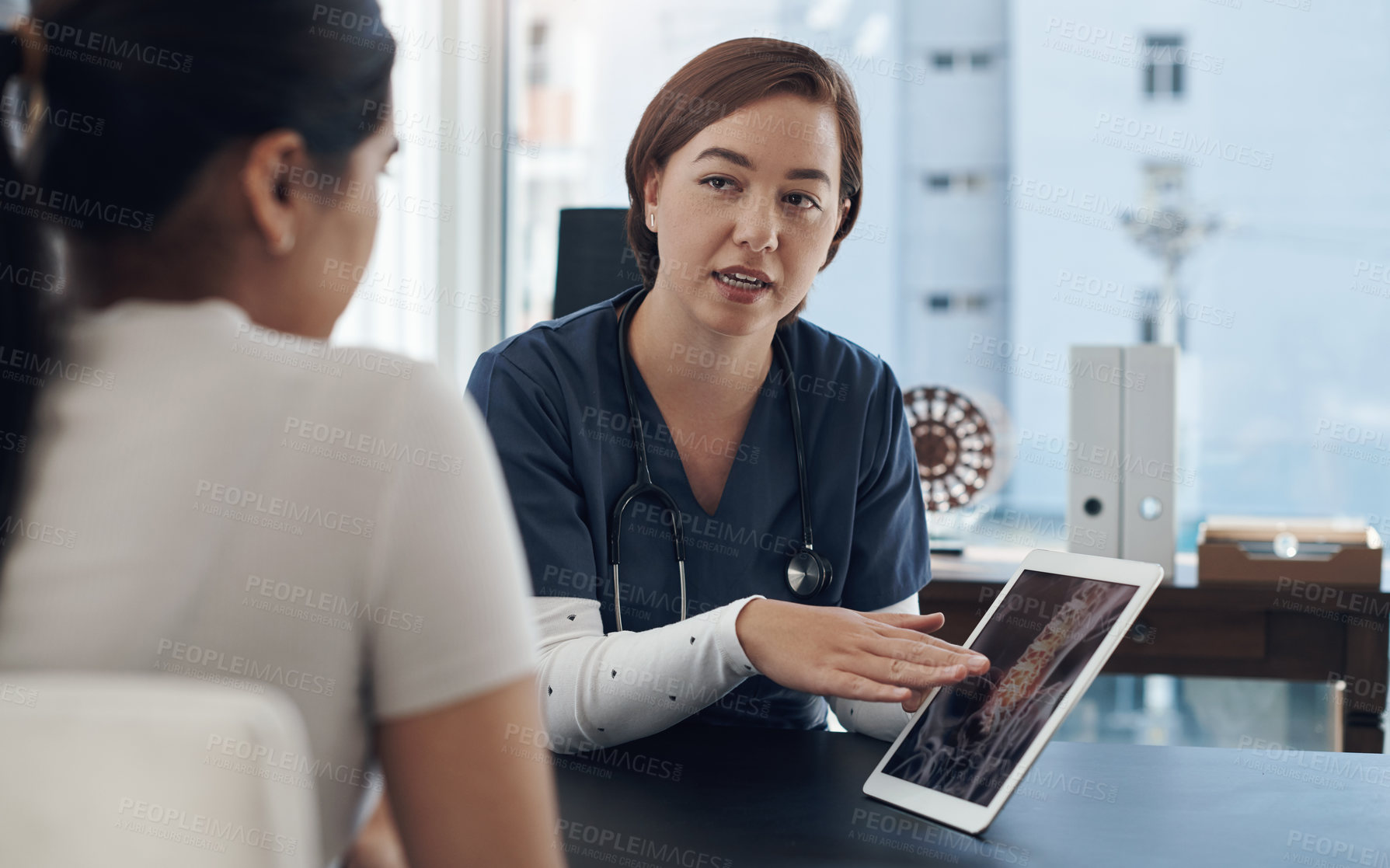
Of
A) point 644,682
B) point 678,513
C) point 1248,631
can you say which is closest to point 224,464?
point 644,682

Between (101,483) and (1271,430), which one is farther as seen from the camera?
(1271,430)

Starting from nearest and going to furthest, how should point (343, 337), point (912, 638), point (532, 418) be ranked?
point (912, 638) → point (532, 418) → point (343, 337)

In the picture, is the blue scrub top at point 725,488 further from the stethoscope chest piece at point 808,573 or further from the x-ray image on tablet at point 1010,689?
the x-ray image on tablet at point 1010,689

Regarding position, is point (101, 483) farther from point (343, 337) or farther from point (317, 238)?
point (343, 337)

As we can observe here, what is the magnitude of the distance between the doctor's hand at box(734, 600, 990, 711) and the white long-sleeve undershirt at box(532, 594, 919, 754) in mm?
22

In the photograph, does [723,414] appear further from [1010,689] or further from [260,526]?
[260,526]

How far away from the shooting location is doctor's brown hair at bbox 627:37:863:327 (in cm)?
114

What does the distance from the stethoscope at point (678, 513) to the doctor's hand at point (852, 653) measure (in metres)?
0.22

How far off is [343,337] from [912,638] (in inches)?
60.7

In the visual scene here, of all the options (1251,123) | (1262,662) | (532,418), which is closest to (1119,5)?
(1251,123)

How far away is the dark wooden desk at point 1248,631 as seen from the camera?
1.75 m

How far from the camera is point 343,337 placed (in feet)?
6.79

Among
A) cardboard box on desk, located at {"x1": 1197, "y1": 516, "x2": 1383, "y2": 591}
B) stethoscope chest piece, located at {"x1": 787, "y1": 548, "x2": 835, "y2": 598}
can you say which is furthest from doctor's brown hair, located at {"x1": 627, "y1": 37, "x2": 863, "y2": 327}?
cardboard box on desk, located at {"x1": 1197, "y1": 516, "x2": 1383, "y2": 591}

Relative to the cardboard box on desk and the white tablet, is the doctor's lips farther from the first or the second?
the cardboard box on desk
